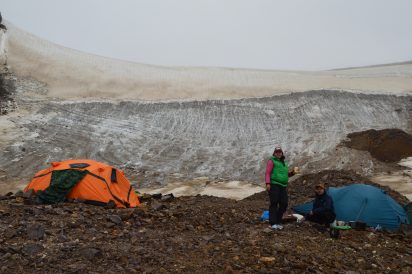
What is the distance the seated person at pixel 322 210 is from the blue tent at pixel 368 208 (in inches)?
53.5

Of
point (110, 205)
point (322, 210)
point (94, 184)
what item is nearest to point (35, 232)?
point (110, 205)

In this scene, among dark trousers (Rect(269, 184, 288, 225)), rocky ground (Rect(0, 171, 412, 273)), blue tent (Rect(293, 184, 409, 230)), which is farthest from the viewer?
blue tent (Rect(293, 184, 409, 230))

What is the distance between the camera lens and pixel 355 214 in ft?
35.8

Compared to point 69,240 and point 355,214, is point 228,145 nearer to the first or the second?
point 355,214

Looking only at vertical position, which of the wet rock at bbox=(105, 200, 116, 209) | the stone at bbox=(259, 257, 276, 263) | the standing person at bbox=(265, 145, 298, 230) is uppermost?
the standing person at bbox=(265, 145, 298, 230)

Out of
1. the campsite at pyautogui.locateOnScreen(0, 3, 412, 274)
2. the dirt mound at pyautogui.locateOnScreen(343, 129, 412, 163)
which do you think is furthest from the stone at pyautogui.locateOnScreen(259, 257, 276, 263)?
the dirt mound at pyautogui.locateOnScreen(343, 129, 412, 163)

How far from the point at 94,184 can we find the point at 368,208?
6.28 meters

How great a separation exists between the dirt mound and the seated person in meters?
13.3

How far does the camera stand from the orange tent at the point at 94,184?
11.0 meters

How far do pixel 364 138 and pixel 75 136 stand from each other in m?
14.5

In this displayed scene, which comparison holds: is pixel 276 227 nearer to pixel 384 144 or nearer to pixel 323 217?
pixel 323 217

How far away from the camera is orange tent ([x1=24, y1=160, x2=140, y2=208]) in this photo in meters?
11.0

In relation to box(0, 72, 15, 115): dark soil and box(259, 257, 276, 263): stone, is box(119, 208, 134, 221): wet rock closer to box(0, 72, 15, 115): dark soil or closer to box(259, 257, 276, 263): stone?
box(259, 257, 276, 263): stone

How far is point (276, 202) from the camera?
9.24 metres
